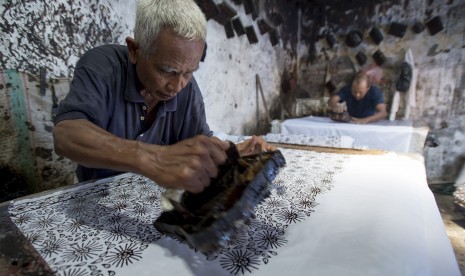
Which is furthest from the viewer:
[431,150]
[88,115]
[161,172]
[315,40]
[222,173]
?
[315,40]

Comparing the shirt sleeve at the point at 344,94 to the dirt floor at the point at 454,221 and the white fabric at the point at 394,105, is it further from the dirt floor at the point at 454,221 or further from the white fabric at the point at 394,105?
the dirt floor at the point at 454,221

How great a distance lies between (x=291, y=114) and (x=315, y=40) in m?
1.85

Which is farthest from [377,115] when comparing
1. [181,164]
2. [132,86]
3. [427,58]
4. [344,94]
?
[181,164]

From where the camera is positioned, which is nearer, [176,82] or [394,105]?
[176,82]

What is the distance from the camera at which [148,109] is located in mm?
1415

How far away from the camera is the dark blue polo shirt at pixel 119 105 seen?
1.01 metres

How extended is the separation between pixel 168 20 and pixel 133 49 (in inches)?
12.3

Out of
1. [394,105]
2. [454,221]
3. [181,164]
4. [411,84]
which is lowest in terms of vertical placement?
[454,221]

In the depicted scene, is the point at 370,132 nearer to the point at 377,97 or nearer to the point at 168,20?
the point at 377,97

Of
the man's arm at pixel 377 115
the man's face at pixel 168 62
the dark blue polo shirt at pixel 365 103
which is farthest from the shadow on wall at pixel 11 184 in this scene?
the dark blue polo shirt at pixel 365 103

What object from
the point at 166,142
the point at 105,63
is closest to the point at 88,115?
the point at 105,63

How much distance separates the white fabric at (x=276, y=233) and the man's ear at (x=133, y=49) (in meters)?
0.62

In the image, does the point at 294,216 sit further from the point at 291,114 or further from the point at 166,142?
the point at 291,114

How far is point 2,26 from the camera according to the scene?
1.45 m
